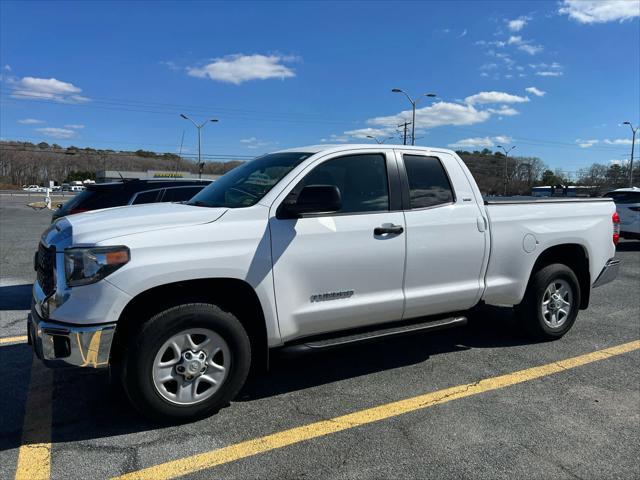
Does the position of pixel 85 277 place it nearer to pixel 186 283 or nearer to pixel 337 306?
pixel 186 283

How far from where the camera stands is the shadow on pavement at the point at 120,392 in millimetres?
3332

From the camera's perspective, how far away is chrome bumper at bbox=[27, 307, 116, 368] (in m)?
3.01

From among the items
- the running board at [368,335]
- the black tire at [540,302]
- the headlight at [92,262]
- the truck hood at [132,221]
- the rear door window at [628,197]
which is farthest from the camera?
the rear door window at [628,197]

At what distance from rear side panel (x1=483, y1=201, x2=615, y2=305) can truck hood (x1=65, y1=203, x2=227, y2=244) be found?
260 centimetres

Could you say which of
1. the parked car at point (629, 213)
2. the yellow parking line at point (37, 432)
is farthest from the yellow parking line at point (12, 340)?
the parked car at point (629, 213)

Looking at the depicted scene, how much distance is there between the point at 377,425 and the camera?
3361mm

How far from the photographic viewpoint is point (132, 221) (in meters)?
3.33

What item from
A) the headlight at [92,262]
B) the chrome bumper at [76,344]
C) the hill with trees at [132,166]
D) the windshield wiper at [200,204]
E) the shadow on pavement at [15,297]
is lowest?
the shadow on pavement at [15,297]

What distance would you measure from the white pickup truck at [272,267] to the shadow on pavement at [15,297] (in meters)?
3.27

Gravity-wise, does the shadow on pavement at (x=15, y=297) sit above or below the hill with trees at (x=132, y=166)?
below

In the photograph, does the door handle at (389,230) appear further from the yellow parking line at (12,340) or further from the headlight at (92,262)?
the yellow parking line at (12,340)

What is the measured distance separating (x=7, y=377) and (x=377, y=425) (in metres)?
3.07

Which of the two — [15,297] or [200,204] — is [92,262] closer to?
[200,204]

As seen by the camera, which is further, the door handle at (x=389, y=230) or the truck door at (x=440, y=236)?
the truck door at (x=440, y=236)
